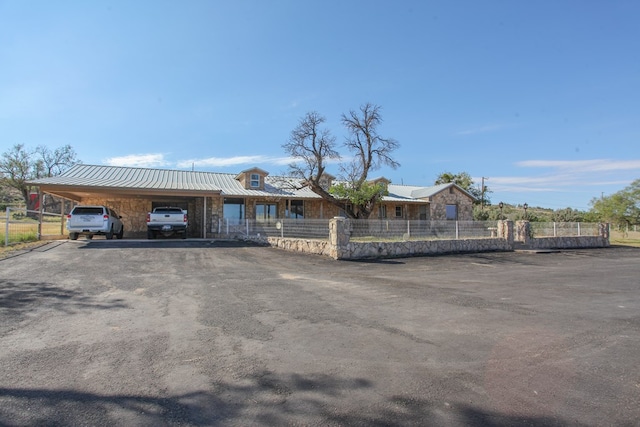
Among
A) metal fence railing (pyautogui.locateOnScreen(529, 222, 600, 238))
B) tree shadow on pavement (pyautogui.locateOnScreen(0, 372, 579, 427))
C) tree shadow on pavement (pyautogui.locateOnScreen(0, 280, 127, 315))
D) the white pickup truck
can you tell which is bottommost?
tree shadow on pavement (pyautogui.locateOnScreen(0, 372, 579, 427))

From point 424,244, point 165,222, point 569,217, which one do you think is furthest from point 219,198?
point 569,217

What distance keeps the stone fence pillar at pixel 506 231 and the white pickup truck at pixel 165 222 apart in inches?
638

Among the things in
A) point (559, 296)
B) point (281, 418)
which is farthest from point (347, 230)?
point (281, 418)

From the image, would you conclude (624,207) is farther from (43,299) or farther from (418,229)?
(43,299)

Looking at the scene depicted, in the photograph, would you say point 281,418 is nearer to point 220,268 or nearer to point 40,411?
point 40,411

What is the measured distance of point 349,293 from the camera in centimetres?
765

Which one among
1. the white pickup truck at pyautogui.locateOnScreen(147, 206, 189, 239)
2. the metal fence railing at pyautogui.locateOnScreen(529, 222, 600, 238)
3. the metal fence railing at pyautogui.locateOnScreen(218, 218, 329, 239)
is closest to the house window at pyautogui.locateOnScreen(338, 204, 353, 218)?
the metal fence railing at pyautogui.locateOnScreen(218, 218, 329, 239)

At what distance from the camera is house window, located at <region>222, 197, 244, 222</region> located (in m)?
25.6

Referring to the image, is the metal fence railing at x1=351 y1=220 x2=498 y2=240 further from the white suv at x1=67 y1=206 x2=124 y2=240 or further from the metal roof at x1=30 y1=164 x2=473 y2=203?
the white suv at x1=67 y1=206 x2=124 y2=240

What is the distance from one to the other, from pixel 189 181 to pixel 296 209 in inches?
298

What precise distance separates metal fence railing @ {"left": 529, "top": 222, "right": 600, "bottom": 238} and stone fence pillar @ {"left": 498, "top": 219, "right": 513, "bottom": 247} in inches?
89.1

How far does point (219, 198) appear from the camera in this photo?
2470 centimetres

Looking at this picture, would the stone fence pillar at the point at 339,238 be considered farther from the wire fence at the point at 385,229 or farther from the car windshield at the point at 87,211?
the car windshield at the point at 87,211

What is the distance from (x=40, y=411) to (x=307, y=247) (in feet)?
41.3
